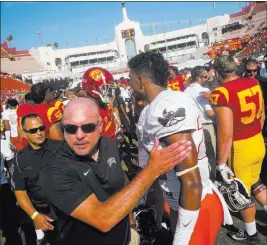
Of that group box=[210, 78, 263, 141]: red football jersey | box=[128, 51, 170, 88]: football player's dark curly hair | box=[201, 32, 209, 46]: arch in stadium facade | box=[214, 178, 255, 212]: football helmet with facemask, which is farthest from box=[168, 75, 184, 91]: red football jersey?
box=[201, 32, 209, 46]: arch in stadium facade

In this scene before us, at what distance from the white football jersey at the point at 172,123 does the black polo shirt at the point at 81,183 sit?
357mm

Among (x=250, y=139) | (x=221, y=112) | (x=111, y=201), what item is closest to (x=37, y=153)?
(x=111, y=201)

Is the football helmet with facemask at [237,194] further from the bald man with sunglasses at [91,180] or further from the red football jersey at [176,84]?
the red football jersey at [176,84]

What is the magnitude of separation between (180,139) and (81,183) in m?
0.68

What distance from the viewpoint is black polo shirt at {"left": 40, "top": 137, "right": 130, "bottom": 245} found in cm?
164

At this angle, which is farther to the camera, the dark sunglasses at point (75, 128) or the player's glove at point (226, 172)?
the player's glove at point (226, 172)

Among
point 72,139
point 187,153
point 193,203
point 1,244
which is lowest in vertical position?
point 1,244

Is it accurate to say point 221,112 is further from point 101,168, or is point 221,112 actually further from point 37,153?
point 37,153

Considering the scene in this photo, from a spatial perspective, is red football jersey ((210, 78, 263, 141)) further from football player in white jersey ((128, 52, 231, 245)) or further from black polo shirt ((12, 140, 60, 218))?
black polo shirt ((12, 140, 60, 218))

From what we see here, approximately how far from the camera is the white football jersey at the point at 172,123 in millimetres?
1875

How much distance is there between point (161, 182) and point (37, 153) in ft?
5.13

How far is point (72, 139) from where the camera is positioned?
74.6 inches

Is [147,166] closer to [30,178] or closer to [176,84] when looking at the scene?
[30,178]

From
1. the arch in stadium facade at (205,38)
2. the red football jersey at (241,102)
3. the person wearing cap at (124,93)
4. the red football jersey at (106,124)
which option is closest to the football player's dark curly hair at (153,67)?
the red football jersey at (241,102)
